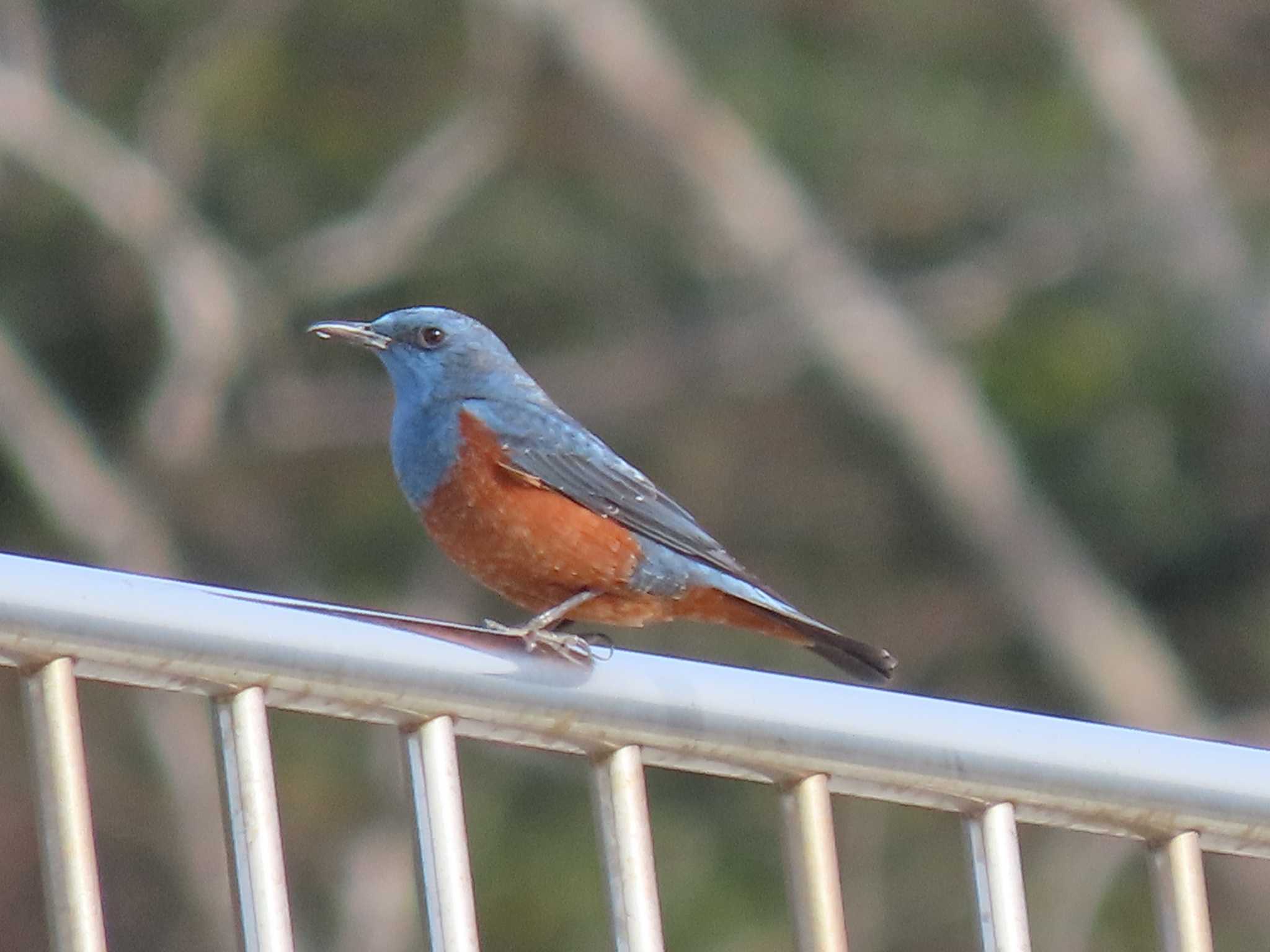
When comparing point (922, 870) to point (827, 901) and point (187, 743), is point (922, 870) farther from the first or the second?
point (827, 901)

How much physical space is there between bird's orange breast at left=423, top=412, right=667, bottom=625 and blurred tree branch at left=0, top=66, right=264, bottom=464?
402 inches

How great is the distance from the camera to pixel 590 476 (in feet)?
16.5

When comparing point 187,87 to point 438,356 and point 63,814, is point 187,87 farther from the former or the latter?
point 63,814

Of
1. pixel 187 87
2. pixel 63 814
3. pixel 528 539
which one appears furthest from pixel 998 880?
pixel 187 87

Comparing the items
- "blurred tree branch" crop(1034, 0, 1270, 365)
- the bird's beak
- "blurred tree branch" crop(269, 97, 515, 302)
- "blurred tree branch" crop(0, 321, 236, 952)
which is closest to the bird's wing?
the bird's beak

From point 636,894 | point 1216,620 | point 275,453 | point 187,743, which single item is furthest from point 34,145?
point 636,894

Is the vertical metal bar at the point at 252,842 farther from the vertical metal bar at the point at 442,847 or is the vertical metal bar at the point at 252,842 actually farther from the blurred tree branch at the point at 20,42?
the blurred tree branch at the point at 20,42

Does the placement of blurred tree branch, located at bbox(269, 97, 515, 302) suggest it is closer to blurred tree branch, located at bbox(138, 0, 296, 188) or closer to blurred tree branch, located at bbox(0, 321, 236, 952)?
blurred tree branch, located at bbox(138, 0, 296, 188)

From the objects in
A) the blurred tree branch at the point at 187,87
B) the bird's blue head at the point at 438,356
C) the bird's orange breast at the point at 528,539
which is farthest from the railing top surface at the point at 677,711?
the blurred tree branch at the point at 187,87

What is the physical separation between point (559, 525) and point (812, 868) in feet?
7.99

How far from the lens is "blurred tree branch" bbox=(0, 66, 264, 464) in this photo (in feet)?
48.2

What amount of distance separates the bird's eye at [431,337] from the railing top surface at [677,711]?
303 cm

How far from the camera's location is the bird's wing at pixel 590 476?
16.1 feet

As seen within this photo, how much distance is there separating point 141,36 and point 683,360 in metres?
4.61
